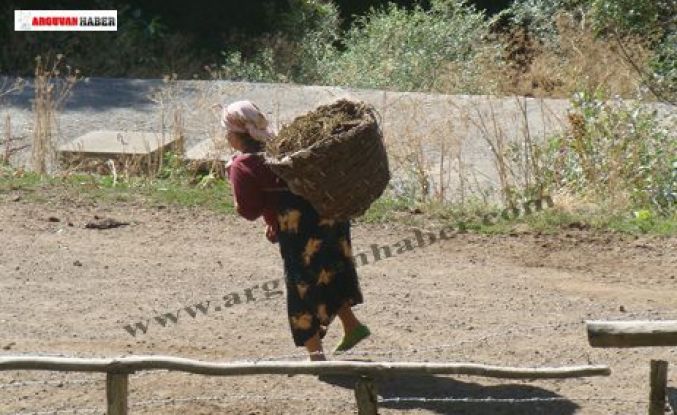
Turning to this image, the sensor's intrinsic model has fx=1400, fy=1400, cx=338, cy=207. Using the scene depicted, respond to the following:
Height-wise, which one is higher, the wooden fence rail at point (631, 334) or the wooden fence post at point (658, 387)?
the wooden fence rail at point (631, 334)

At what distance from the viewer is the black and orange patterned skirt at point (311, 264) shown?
6324 mm

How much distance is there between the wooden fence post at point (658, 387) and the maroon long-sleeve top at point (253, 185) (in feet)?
6.17

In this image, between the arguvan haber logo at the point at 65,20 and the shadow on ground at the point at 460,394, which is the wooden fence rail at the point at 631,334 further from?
the arguvan haber logo at the point at 65,20

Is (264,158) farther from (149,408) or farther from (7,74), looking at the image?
(7,74)

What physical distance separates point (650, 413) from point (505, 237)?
3.78m

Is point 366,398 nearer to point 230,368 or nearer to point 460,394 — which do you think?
point 230,368

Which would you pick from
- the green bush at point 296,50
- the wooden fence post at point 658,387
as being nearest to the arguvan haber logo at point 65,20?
the green bush at point 296,50

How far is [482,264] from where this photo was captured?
8.63m

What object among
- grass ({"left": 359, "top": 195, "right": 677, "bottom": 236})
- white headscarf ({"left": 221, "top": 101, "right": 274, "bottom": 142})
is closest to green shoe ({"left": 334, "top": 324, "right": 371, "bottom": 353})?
white headscarf ({"left": 221, "top": 101, "right": 274, "bottom": 142})

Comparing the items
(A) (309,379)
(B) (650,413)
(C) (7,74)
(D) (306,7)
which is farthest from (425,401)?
(D) (306,7)

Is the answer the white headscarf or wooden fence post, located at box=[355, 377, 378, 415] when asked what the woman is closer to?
the white headscarf

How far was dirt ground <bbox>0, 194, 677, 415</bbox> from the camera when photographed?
6.26m

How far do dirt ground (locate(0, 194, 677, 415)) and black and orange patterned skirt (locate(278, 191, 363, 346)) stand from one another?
0.32 metres

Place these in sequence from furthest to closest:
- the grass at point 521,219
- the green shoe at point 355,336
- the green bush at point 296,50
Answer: the green bush at point 296,50 < the grass at point 521,219 < the green shoe at point 355,336
